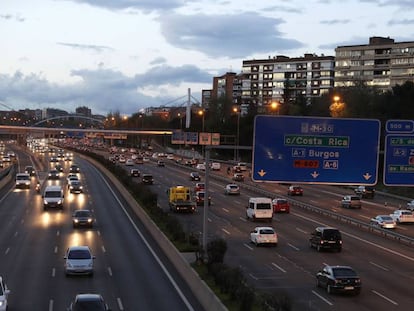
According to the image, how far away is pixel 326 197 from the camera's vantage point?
73625 mm

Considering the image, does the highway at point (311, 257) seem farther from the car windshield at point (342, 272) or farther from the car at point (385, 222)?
the car at point (385, 222)

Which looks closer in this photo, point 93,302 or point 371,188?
point 93,302

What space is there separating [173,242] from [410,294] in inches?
523

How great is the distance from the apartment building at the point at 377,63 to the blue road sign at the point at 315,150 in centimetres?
12501

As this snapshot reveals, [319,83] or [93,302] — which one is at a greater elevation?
[319,83]

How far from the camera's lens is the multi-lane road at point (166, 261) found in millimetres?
25953

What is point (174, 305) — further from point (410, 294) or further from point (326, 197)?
point (326, 197)

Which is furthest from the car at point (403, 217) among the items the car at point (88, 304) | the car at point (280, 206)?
the car at point (88, 304)

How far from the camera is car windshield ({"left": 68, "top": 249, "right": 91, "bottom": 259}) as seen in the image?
1181 inches

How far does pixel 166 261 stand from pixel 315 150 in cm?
1290

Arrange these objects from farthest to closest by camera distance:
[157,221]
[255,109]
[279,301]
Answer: [255,109] → [157,221] → [279,301]

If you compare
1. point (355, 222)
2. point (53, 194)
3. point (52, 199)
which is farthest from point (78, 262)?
point (53, 194)

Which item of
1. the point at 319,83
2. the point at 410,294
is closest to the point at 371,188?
the point at 410,294

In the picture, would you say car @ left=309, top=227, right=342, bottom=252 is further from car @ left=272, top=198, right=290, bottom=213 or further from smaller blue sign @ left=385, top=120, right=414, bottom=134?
car @ left=272, top=198, right=290, bottom=213
